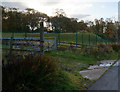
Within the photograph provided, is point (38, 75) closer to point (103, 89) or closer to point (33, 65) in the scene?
point (33, 65)

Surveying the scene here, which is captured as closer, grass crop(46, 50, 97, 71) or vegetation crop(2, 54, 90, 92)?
vegetation crop(2, 54, 90, 92)

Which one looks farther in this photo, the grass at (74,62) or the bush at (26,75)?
the grass at (74,62)

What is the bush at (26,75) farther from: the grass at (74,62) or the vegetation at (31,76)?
the grass at (74,62)

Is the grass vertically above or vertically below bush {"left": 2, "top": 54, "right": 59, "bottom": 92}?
below

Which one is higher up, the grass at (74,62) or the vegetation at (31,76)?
the vegetation at (31,76)

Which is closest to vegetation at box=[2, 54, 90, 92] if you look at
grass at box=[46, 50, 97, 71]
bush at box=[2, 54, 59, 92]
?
bush at box=[2, 54, 59, 92]

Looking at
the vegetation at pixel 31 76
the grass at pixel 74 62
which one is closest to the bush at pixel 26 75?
the vegetation at pixel 31 76

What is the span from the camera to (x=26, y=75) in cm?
423

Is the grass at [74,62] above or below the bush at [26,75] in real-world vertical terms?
below

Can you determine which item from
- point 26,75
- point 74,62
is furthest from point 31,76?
point 74,62

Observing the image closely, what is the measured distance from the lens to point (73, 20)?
73062 mm

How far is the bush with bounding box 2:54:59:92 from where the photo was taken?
13.4 ft

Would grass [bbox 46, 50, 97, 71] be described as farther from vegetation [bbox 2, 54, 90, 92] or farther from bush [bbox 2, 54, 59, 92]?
bush [bbox 2, 54, 59, 92]

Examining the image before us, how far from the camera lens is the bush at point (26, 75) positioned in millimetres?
4078
